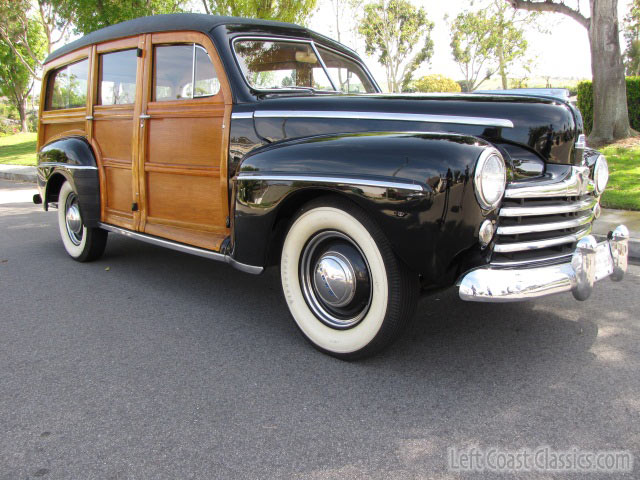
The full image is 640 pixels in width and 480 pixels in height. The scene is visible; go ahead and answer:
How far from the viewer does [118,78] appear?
164 inches

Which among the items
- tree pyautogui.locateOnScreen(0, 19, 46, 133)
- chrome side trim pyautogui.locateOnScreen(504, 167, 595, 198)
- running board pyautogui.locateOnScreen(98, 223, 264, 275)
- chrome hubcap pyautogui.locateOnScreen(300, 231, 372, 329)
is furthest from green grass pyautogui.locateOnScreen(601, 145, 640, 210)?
tree pyautogui.locateOnScreen(0, 19, 46, 133)

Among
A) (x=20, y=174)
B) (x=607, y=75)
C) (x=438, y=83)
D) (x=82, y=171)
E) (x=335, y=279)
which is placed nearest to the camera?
(x=335, y=279)

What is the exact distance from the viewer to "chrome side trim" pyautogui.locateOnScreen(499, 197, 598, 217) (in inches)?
93.7

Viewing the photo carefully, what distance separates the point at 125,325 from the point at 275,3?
9.27 meters

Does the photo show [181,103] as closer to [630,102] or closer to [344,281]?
[344,281]

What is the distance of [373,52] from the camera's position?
33.9m

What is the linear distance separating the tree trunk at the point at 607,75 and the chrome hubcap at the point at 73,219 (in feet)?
28.4

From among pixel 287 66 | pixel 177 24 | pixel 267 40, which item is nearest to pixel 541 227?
pixel 287 66

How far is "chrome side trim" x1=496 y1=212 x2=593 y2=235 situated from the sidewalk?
1233 centimetres

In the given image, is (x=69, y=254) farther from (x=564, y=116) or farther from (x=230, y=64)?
(x=564, y=116)

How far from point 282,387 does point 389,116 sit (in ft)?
4.96

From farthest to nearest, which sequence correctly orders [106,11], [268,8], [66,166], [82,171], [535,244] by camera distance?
[106,11] < [268,8] < [66,166] < [82,171] < [535,244]

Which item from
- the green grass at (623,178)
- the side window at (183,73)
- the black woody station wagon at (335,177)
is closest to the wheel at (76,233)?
the black woody station wagon at (335,177)

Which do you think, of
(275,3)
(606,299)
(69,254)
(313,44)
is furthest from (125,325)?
(275,3)
